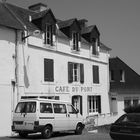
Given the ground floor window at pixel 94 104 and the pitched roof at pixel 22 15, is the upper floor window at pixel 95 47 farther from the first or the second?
the pitched roof at pixel 22 15

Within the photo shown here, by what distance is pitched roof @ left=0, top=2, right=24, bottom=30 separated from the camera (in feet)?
64.1

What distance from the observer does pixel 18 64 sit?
20.1 metres

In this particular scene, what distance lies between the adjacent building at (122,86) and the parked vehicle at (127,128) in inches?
674

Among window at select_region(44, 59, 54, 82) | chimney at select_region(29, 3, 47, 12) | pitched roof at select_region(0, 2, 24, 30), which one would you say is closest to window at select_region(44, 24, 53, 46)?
window at select_region(44, 59, 54, 82)

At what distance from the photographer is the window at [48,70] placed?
2242 cm

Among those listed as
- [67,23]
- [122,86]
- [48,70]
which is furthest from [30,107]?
[122,86]

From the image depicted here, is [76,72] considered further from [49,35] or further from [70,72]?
[49,35]

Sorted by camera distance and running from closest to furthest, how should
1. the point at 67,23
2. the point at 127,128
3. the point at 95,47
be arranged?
the point at 127,128 < the point at 67,23 < the point at 95,47

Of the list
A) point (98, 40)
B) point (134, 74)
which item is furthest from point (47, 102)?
point (134, 74)

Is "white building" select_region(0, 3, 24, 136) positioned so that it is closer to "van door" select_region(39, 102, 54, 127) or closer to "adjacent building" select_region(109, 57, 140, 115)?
"van door" select_region(39, 102, 54, 127)

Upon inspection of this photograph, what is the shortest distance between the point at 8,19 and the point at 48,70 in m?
4.64

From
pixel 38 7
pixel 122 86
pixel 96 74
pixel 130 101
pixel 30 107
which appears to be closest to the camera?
pixel 30 107

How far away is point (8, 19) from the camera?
2045cm

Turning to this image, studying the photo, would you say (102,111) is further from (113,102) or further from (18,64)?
(18,64)
